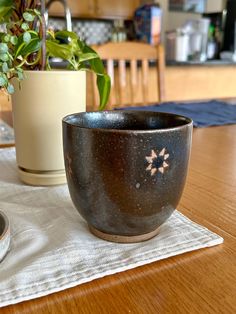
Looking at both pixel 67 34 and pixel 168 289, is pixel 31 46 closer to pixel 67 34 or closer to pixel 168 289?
pixel 67 34

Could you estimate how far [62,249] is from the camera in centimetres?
33

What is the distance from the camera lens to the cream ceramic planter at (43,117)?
48cm

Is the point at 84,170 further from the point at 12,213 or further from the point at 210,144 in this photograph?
the point at 210,144

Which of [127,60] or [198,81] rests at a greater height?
[127,60]

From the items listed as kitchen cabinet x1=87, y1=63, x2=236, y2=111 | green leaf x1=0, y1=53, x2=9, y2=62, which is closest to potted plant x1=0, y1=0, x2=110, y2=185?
green leaf x1=0, y1=53, x2=9, y2=62

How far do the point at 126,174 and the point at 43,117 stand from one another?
23cm

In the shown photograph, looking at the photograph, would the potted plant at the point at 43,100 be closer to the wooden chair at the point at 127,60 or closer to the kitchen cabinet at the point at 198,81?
the wooden chair at the point at 127,60

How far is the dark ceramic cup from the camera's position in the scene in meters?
0.30

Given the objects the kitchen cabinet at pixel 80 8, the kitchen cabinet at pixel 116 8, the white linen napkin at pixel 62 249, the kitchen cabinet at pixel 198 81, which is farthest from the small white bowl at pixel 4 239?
the kitchen cabinet at pixel 116 8

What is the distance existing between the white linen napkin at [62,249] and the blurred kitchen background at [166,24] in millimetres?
2050

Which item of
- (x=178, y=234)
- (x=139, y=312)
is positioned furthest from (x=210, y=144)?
(x=139, y=312)

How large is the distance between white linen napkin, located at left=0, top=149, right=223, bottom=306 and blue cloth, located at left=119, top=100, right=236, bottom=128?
1.95 feet

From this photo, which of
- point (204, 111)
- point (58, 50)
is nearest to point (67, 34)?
point (58, 50)

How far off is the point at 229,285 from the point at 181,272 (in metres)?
0.04
